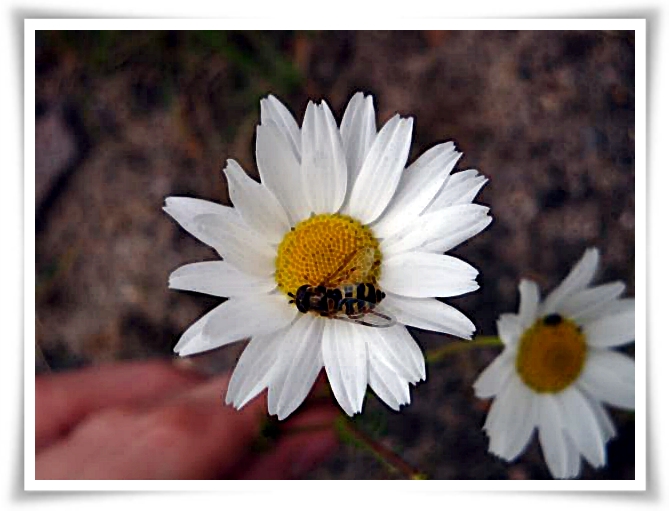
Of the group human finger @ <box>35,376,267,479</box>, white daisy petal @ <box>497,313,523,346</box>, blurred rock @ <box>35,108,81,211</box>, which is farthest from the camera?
blurred rock @ <box>35,108,81,211</box>

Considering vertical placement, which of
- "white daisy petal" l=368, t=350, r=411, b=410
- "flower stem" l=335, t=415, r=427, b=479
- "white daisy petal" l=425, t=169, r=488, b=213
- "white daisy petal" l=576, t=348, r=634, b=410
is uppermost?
"white daisy petal" l=425, t=169, r=488, b=213

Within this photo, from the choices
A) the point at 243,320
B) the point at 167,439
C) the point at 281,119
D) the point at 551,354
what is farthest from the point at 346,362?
the point at 167,439

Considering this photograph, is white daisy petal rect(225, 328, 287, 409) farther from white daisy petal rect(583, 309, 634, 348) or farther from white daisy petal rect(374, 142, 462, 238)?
white daisy petal rect(583, 309, 634, 348)

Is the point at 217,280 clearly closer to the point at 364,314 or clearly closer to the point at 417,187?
the point at 364,314

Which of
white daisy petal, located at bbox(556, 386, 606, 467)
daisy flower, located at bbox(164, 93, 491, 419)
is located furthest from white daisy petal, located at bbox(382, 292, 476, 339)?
white daisy petal, located at bbox(556, 386, 606, 467)

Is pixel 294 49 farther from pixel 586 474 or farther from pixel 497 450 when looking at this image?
pixel 586 474
